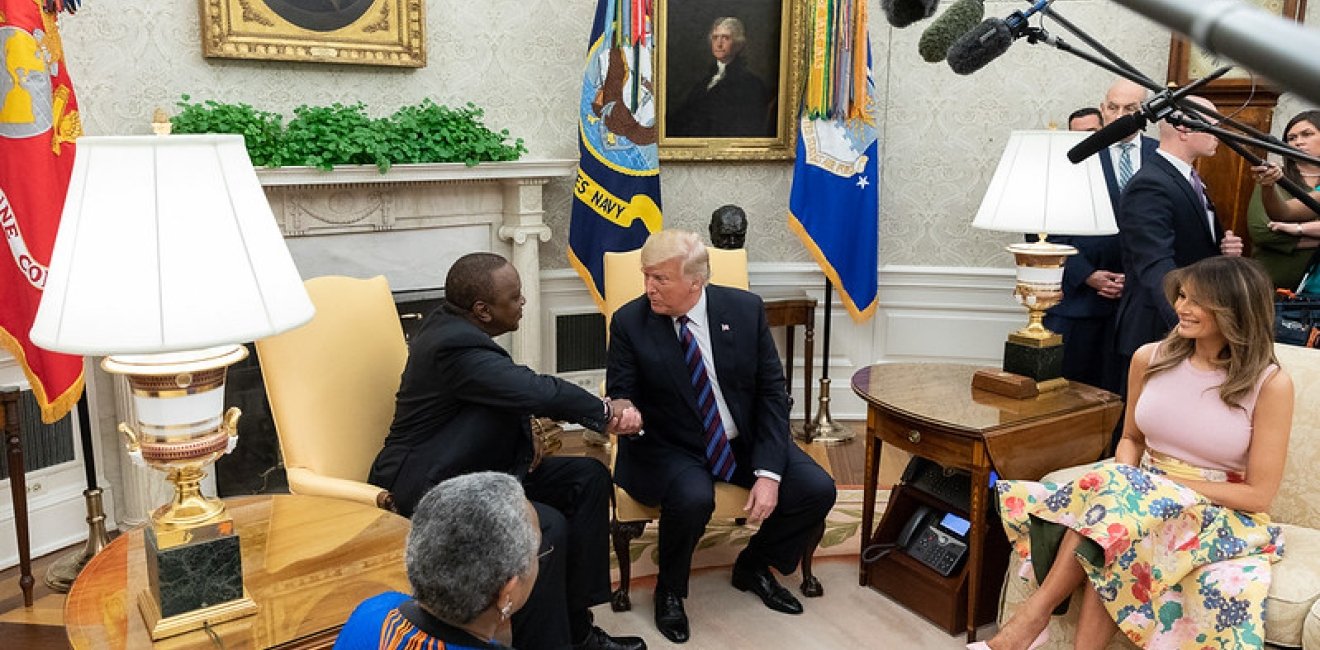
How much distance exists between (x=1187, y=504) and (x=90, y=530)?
3.71 m

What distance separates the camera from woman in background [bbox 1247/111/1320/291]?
4.07 meters

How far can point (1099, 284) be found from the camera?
4.33 metres

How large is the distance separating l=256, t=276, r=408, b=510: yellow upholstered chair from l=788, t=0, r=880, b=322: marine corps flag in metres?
2.77

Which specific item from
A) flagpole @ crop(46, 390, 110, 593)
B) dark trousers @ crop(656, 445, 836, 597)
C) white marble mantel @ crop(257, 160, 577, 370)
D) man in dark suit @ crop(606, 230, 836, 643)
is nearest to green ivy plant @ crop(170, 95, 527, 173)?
white marble mantel @ crop(257, 160, 577, 370)

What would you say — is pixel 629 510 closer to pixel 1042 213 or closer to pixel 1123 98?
pixel 1042 213

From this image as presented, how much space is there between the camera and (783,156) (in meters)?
5.61

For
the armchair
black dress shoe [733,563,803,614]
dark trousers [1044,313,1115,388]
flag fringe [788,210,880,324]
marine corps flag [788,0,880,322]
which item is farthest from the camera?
flag fringe [788,210,880,324]

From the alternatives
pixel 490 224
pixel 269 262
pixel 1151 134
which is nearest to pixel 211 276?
pixel 269 262

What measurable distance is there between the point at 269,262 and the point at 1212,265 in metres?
2.45

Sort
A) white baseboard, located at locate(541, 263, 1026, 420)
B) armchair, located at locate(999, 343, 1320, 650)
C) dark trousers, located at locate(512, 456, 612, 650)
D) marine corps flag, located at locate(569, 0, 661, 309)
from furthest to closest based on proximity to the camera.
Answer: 1. white baseboard, located at locate(541, 263, 1026, 420)
2. marine corps flag, located at locate(569, 0, 661, 309)
3. dark trousers, located at locate(512, 456, 612, 650)
4. armchair, located at locate(999, 343, 1320, 650)

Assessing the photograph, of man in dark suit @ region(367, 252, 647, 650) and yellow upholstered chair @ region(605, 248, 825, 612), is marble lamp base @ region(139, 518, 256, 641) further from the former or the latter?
yellow upholstered chair @ region(605, 248, 825, 612)

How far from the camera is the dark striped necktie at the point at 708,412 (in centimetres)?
334

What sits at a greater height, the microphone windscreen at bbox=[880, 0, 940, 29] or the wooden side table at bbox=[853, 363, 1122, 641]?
the microphone windscreen at bbox=[880, 0, 940, 29]

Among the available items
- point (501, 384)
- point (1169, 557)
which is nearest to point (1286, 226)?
point (1169, 557)
